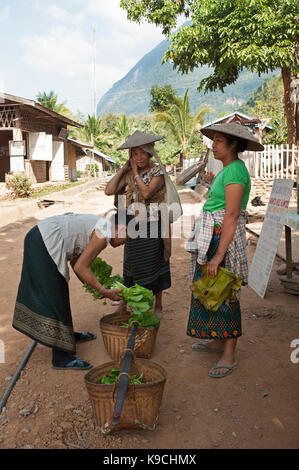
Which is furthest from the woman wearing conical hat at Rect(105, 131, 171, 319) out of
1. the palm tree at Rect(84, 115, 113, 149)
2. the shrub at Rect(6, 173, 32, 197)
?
the palm tree at Rect(84, 115, 113, 149)

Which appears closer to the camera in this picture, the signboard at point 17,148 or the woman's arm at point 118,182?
the woman's arm at point 118,182

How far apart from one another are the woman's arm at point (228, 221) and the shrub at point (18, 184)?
14487 mm

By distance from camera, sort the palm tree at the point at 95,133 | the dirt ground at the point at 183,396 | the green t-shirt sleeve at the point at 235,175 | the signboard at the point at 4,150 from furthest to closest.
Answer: the palm tree at the point at 95,133 → the signboard at the point at 4,150 → the green t-shirt sleeve at the point at 235,175 → the dirt ground at the point at 183,396

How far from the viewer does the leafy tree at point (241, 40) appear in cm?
1141

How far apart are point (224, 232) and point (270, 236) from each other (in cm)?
183

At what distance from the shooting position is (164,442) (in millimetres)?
2275

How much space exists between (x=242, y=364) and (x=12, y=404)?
69.1 inches

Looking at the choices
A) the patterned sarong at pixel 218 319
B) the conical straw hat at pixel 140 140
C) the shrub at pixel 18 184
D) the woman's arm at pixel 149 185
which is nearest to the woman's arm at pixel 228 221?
the patterned sarong at pixel 218 319

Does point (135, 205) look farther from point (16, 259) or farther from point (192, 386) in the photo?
point (16, 259)

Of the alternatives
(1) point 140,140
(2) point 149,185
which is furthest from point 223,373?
(1) point 140,140

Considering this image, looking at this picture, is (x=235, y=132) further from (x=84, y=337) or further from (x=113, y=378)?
(x=84, y=337)

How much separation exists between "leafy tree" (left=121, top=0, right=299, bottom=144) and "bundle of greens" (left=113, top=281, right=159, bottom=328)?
1062 centimetres

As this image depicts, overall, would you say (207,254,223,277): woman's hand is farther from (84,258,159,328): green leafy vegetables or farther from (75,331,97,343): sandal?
(75,331,97,343): sandal

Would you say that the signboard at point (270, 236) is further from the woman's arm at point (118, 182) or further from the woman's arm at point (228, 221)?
the woman's arm at point (118, 182)
